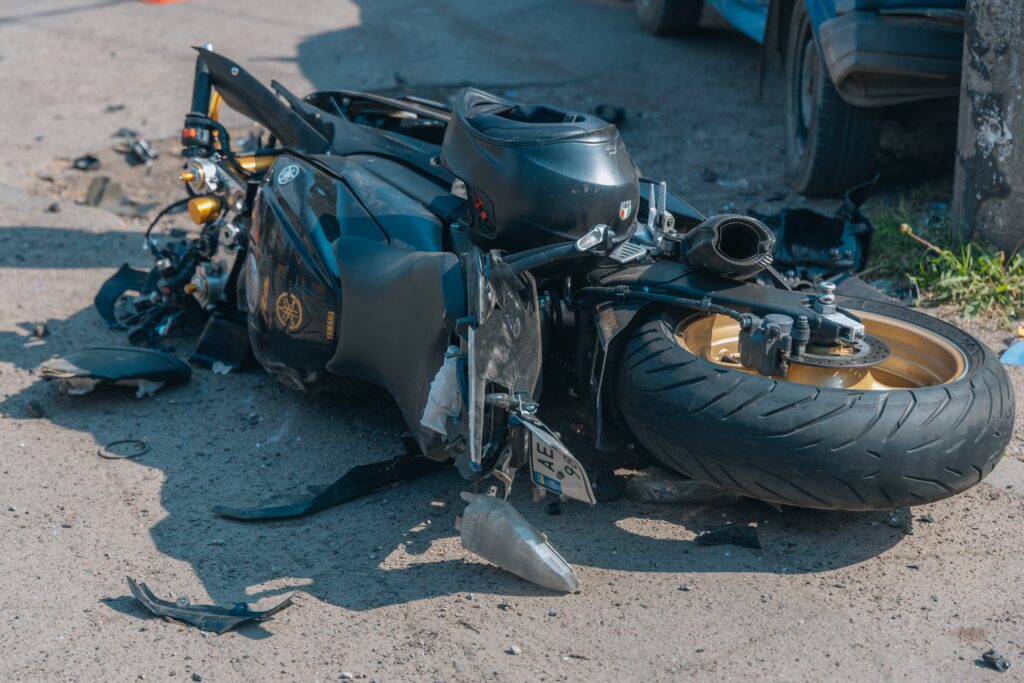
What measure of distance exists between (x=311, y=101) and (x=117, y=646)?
123 inches

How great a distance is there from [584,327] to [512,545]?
885 mm

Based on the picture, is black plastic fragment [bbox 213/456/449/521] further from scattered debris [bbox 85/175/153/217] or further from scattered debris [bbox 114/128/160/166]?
scattered debris [bbox 114/128/160/166]

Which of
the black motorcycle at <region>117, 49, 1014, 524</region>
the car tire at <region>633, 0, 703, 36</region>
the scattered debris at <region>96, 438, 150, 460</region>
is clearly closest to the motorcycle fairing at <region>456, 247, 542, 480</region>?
the black motorcycle at <region>117, 49, 1014, 524</region>

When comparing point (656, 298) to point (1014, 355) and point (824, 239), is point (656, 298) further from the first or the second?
point (824, 239)

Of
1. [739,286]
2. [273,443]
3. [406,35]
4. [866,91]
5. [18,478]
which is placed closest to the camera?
[739,286]

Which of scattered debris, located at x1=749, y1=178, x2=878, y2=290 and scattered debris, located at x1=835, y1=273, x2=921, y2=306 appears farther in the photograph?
scattered debris, located at x1=749, y1=178, x2=878, y2=290

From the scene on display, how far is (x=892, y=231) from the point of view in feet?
19.5

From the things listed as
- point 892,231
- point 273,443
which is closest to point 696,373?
point 273,443

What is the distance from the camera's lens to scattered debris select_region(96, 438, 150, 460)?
14.2 ft

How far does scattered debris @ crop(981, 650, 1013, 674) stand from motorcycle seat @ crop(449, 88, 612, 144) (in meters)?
2.01

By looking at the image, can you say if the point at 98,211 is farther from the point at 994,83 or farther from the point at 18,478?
the point at 994,83

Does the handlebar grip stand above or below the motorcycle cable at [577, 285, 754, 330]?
above

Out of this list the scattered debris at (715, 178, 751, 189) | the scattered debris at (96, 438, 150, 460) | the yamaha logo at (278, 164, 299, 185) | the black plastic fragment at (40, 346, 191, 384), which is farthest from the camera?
the scattered debris at (715, 178, 751, 189)

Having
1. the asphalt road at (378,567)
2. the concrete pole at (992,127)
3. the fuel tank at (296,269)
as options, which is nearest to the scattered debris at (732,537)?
the asphalt road at (378,567)
